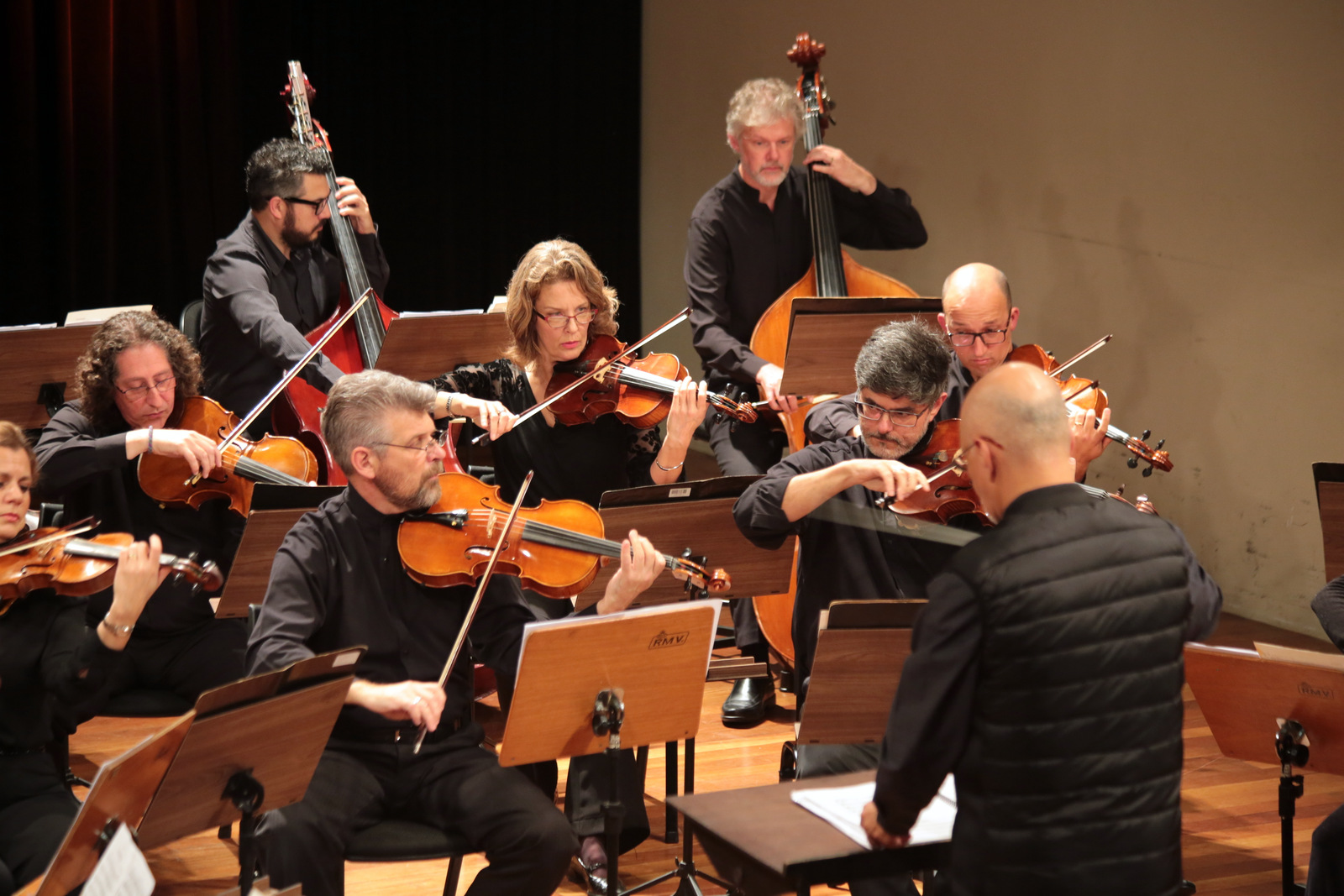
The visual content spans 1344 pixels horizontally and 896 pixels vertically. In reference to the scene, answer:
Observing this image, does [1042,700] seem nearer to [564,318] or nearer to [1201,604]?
[1201,604]

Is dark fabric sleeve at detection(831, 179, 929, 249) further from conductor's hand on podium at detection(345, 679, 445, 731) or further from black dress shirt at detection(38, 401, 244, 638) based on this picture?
conductor's hand on podium at detection(345, 679, 445, 731)

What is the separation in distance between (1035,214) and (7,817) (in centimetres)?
436

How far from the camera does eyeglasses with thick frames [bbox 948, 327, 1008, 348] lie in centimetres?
317

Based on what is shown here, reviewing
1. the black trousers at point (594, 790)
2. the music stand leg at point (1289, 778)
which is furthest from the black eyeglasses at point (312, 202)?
the music stand leg at point (1289, 778)

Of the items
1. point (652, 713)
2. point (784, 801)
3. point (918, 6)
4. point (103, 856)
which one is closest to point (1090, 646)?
point (784, 801)

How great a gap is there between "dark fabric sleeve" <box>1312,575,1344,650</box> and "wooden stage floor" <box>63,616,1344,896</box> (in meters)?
0.59

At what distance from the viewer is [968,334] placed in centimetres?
318

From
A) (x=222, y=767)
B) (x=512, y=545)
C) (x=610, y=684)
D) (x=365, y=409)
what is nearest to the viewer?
(x=222, y=767)

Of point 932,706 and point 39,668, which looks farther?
point 39,668

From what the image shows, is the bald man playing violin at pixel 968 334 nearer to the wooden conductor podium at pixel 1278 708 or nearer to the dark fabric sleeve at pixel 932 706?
the wooden conductor podium at pixel 1278 708

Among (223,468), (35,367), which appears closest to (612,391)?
(223,468)

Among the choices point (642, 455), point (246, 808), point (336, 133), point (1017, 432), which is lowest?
point (246, 808)

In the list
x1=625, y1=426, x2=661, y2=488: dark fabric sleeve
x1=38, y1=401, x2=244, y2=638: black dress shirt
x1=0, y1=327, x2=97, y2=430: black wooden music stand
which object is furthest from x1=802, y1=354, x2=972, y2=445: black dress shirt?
x1=0, y1=327, x2=97, y2=430: black wooden music stand

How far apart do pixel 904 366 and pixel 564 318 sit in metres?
0.93
